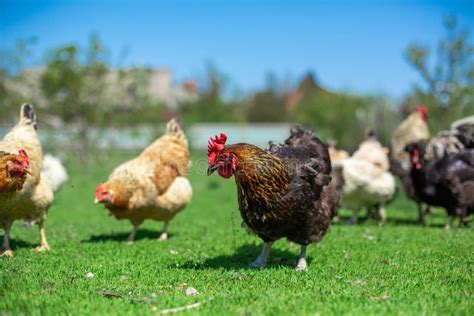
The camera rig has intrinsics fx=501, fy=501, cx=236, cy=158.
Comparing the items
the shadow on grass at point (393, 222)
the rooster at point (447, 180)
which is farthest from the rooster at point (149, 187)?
the rooster at point (447, 180)

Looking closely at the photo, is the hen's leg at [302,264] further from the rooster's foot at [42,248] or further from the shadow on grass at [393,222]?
the shadow on grass at [393,222]

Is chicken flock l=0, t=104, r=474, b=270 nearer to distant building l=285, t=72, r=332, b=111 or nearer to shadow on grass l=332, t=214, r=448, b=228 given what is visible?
shadow on grass l=332, t=214, r=448, b=228

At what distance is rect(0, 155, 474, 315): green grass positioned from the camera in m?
4.01

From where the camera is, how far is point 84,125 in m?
25.4

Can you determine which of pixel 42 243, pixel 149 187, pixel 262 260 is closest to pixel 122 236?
pixel 149 187

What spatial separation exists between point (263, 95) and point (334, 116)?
22.2 meters

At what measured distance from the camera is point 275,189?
5348 millimetres

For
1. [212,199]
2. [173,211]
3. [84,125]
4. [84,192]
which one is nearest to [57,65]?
[84,125]

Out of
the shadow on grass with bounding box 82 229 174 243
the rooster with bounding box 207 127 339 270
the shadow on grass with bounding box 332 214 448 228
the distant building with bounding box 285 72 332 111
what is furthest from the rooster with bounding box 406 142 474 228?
the distant building with bounding box 285 72 332 111

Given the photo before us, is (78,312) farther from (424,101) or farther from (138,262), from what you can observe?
(424,101)

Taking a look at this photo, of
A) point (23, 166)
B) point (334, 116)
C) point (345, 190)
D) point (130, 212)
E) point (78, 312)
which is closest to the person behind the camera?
point (78, 312)

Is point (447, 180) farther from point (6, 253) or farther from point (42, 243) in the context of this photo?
point (6, 253)

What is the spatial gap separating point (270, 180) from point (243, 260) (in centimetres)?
149

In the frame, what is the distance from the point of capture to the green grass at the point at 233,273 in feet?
13.1
